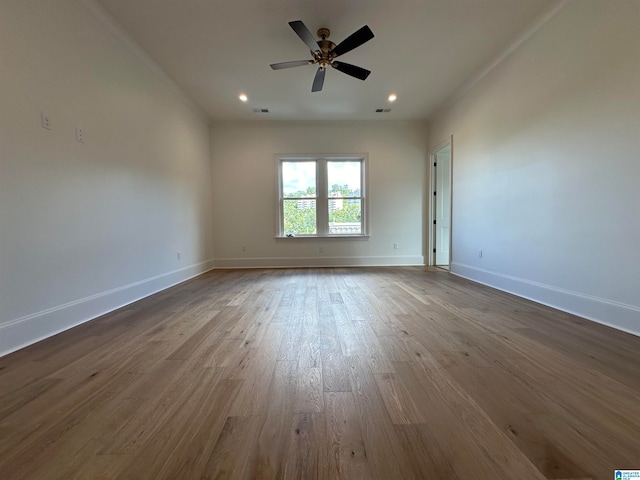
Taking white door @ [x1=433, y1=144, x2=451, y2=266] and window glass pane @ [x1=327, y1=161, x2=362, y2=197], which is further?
window glass pane @ [x1=327, y1=161, x2=362, y2=197]

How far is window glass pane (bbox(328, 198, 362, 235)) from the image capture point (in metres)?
5.36

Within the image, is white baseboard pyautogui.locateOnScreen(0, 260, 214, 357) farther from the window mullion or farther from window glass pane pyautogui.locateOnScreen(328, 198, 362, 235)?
window glass pane pyautogui.locateOnScreen(328, 198, 362, 235)

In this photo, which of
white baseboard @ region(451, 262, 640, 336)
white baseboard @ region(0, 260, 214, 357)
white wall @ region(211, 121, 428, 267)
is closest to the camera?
white baseboard @ region(0, 260, 214, 357)

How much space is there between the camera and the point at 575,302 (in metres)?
2.28

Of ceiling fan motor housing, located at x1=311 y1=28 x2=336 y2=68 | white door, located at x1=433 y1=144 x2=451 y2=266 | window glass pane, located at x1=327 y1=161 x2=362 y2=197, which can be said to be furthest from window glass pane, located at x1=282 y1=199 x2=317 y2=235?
ceiling fan motor housing, located at x1=311 y1=28 x2=336 y2=68

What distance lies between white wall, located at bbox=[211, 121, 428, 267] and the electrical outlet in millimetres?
3176

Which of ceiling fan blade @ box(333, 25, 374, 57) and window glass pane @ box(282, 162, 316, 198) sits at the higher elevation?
ceiling fan blade @ box(333, 25, 374, 57)

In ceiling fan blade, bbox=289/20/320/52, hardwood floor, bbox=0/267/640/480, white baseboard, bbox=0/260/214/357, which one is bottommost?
hardwood floor, bbox=0/267/640/480

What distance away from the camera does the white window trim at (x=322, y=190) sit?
5219mm

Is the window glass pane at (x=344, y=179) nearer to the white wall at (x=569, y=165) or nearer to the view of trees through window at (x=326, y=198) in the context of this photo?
the view of trees through window at (x=326, y=198)

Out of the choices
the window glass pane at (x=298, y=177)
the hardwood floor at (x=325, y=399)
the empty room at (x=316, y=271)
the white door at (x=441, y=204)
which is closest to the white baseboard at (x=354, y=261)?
the white door at (x=441, y=204)

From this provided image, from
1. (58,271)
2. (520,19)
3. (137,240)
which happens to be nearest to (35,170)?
(58,271)

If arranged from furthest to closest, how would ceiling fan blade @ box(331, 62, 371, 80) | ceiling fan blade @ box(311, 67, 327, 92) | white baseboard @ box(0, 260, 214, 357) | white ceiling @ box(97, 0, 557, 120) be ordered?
ceiling fan blade @ box(311, 67, 327, 92), ceiling fan blade @ box(331, 62, 371, 80), white ceiling @ box(97, 0, 557, 120), white baseboard @ box(0, 260, 214, 357)

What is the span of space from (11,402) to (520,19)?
468cm
